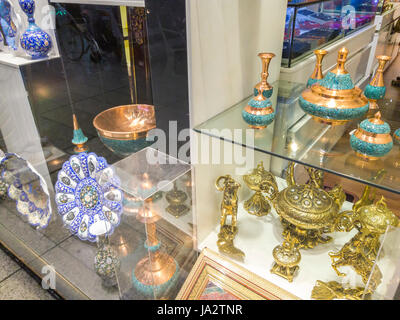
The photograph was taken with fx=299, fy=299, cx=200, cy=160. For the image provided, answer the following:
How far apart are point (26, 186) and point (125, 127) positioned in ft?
2.38

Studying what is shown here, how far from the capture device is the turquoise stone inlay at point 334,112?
765 millimetres

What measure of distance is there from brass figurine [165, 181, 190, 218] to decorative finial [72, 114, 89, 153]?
2.10 feet

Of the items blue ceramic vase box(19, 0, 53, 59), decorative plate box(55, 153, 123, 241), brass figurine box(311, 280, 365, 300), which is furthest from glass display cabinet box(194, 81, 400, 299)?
blue ceramic vase box(19, 0, 53, 59)

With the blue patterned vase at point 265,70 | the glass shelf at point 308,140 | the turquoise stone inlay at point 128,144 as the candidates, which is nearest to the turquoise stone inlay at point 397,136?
the glass shelf at point 308,140

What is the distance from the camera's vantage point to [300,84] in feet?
3.84

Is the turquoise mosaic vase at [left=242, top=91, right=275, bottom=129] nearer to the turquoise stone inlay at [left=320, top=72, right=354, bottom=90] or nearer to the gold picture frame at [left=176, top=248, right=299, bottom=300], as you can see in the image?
the turquoise stone inlay at [left=320, top=72, right=354, bottom=90]

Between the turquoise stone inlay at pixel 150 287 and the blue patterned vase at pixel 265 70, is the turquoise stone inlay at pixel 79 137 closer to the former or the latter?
the turquoise stone inlay at pixel 150 287

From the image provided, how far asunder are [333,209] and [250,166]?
391 millimetres

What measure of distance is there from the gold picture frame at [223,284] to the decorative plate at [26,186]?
0.80 m

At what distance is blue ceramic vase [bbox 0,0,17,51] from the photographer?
124cm

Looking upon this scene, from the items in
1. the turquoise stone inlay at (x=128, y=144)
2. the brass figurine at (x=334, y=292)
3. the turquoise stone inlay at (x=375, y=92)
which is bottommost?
the brass figurine at (x=334, y=292)
